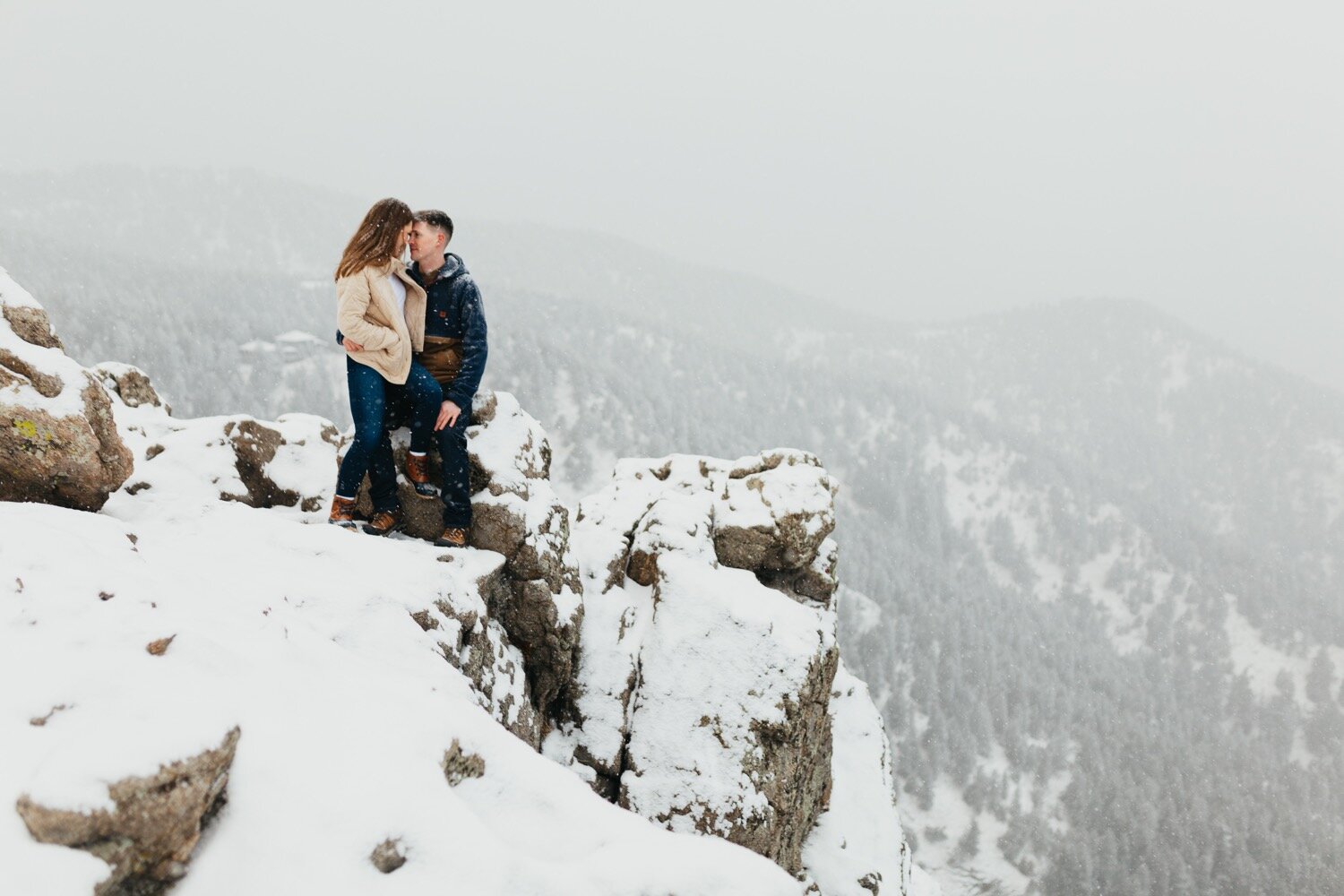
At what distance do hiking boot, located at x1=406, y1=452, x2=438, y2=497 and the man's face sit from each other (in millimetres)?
2708

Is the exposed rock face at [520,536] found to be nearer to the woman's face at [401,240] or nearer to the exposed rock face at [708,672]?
the exposed rock face at [708,672]

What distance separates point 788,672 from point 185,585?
25.1 feet

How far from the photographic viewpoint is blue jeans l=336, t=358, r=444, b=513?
25.7ft

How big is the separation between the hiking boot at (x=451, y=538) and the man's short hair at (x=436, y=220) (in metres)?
3.86

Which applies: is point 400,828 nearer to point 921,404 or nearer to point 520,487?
point 520,487

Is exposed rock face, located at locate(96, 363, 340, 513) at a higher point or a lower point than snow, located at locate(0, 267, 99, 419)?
lower

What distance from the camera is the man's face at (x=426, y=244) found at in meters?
7.67

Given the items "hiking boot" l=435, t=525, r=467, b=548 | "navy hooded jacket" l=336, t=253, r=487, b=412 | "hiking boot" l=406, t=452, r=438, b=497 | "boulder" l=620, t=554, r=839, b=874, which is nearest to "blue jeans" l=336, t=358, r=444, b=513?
"hiking boot" l=406, t=452, r=438, b=497

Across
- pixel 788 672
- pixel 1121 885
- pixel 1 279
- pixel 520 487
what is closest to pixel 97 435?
pixel 1 279

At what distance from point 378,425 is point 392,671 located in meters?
3.51

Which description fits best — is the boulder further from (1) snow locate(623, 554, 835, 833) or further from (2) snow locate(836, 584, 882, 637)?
(2) snow locate(836, 584, 882, 637)

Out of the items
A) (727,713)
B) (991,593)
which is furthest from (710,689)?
(991,593)

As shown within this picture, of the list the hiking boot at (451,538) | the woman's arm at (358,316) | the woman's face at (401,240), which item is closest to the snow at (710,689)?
the hiking boot at (451,538)

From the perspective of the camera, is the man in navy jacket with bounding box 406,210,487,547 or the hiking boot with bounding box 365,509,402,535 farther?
the hiking boot with bounding box 365,509,402,535
